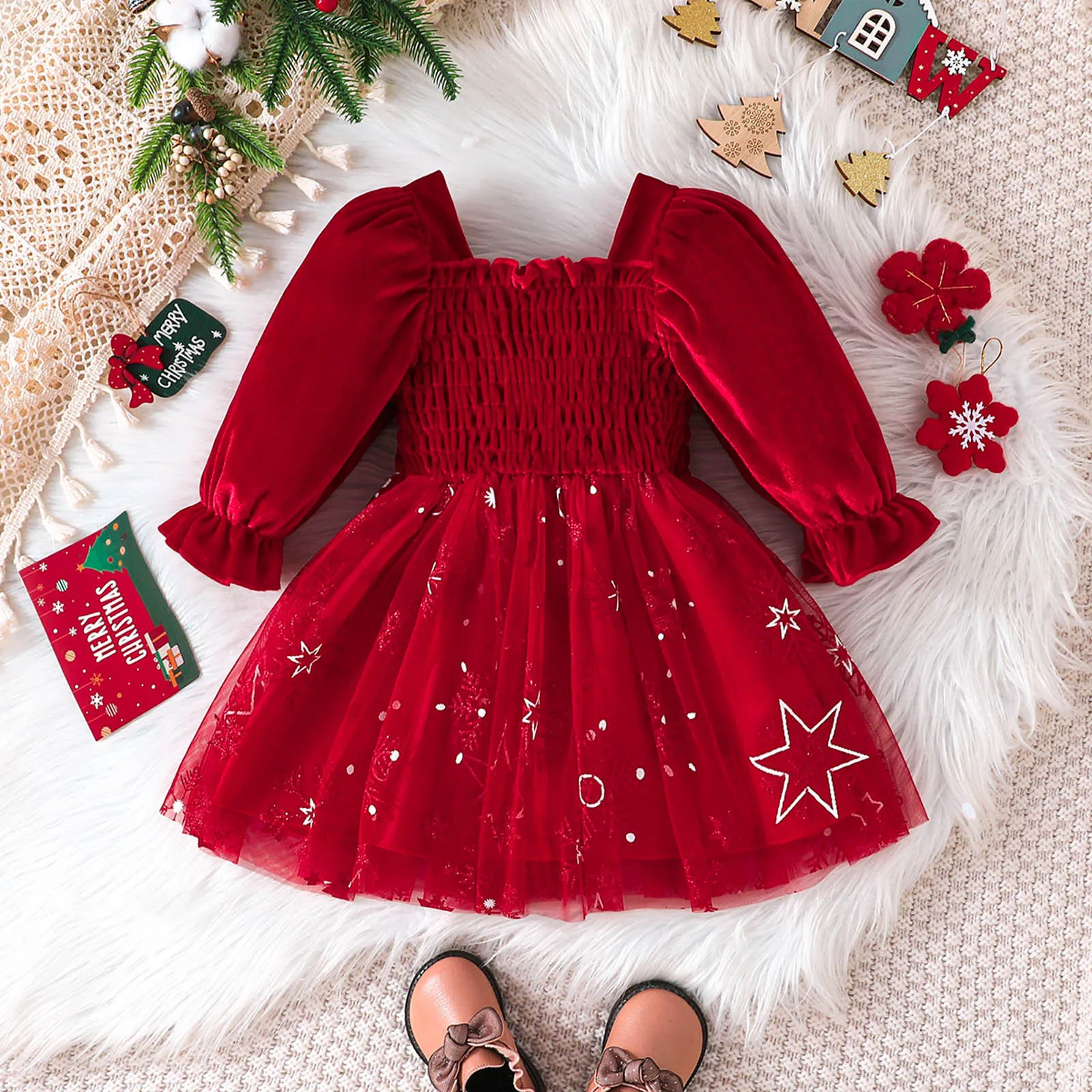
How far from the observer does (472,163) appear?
39.5 inches

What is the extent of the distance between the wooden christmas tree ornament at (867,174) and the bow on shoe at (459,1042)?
1.08 metres

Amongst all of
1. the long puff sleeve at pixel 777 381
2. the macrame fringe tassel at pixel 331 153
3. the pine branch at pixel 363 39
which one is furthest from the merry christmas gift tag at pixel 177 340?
the long puff sleeve at pixel 777 381

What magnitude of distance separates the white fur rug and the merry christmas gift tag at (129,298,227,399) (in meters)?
0.02

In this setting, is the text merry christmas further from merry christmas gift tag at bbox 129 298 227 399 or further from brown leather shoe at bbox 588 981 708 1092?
brown leather shoe at bbox 588 981 708 1092

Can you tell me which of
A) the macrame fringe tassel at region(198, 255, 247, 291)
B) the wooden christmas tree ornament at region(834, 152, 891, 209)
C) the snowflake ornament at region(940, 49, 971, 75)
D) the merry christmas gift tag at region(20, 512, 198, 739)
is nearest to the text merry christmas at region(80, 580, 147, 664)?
the merry christmas gift tag at region(20, 512, 198, 739)

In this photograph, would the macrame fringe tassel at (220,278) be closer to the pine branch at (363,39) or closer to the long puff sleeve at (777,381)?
the pine branch at (363,39)

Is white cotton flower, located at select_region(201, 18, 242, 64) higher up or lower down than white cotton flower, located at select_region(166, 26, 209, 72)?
higher up

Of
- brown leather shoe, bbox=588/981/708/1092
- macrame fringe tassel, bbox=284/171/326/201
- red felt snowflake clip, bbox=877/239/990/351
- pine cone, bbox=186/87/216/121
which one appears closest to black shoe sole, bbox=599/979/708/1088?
brown leather shoe, bbox=588/981/708/1092

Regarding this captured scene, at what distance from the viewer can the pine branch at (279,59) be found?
91 centimetres

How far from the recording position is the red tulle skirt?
887 millimetres

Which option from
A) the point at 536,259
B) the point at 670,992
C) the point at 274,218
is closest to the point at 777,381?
the point at 536,259

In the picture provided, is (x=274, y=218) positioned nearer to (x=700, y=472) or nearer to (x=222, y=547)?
(x=222, y=547)

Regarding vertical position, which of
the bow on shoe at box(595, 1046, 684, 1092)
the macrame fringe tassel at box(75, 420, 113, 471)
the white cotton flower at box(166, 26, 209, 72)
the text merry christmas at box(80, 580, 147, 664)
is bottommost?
the bow on shoe at box(595, 1046, 684, 1092)

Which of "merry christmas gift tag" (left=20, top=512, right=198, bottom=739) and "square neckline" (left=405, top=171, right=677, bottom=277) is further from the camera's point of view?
"merry christmas gift tag" (left=20, top=512, right=198, bottom=739)
